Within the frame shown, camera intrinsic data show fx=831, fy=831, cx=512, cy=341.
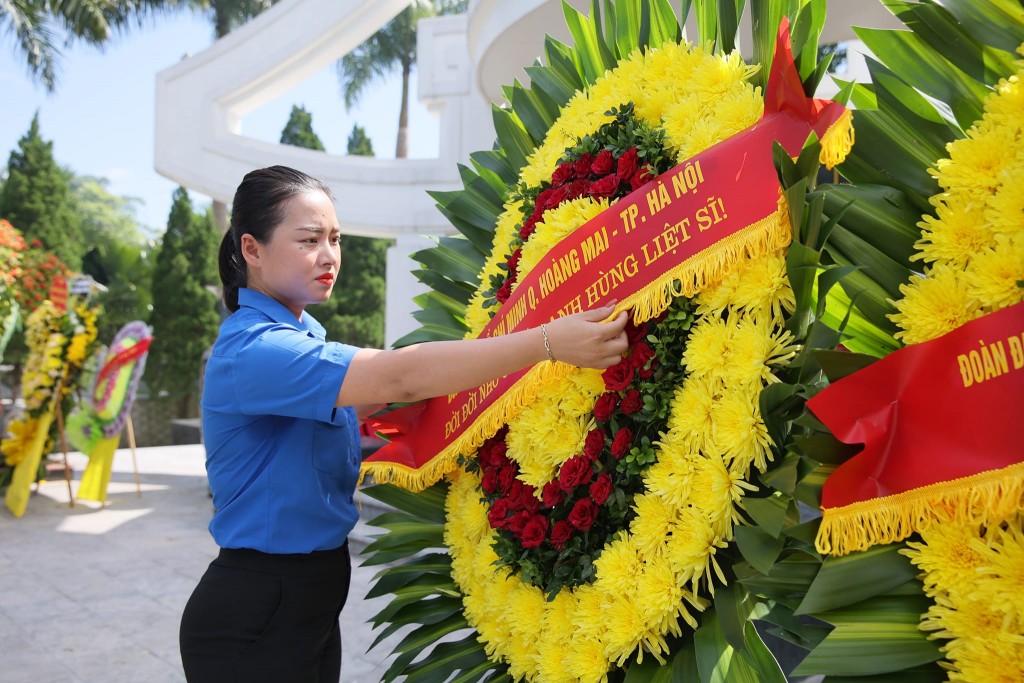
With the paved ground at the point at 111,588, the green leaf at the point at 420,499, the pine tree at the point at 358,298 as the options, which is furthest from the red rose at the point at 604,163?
the pine tree at the point at 358,298

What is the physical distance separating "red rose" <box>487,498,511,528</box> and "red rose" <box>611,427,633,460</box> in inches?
14.4

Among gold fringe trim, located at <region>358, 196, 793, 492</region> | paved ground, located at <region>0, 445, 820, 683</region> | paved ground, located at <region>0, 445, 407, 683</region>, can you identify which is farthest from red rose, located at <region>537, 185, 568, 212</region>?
paved ground, located at <region>0, 445, 820, 683</region>

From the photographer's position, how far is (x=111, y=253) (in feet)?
63.0

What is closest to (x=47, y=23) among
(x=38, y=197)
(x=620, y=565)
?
(x=38, y=197)

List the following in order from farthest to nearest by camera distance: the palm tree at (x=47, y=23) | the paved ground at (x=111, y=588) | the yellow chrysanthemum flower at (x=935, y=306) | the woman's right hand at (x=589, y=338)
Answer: the palm tree at (x=47, y=23) → the paved ground at (x=111, y=588) → the woman's right hand at (x=589, y=338) → the yellow chrysanthemum flower at (x=935, y=306)

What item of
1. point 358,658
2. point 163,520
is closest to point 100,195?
point 163,520

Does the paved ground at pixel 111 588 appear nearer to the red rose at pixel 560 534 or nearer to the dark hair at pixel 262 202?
the red rose at pixel 560 534

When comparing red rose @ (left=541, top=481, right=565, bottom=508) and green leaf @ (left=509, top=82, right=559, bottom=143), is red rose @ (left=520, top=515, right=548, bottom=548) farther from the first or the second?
green leaf @ (left=509, top=82, right=559, bottom=143)

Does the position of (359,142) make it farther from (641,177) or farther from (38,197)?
(641,177)

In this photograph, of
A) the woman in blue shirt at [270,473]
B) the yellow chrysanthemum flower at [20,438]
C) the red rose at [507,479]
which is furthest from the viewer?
the yellow chrysanthemum flower at [20,438]

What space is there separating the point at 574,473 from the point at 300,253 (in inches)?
29.1

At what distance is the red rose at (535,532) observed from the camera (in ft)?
5.54

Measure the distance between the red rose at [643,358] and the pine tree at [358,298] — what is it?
1746 cm

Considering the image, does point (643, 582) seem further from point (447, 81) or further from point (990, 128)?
point (447, 81)
